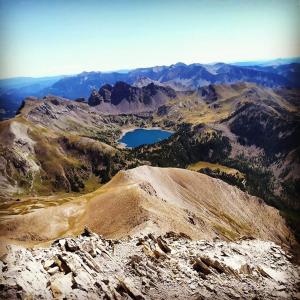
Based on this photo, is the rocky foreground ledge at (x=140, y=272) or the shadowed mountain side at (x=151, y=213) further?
the shadowed mountain side at (x=151, y=213)

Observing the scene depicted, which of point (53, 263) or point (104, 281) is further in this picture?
point (53, 263)

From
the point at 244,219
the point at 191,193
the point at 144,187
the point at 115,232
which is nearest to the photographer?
the point at 115,232

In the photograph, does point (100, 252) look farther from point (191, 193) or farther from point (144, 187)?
point (191, 193)

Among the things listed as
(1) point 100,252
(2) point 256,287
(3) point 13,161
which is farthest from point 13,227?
(3) point 13,161

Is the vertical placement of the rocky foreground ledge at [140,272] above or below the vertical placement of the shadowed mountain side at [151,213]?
above

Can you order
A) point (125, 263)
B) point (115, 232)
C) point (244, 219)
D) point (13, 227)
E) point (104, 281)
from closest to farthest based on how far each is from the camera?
point (104, 281) < point (125, 263) < point (115, 232) < point (13, 227) < point (244, 219)
